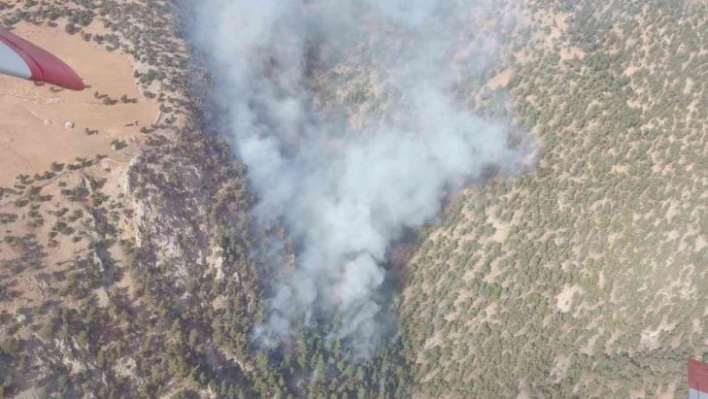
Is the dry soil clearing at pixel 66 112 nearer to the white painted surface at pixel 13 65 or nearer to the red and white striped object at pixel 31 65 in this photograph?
the red and white striped object at pixel 31 65

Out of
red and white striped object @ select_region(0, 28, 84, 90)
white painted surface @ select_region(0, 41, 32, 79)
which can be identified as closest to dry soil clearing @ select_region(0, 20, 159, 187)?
red and white striped object @ select_region(0, 28, 84, 90)

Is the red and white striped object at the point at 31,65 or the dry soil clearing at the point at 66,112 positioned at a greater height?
the red and white striped object at the point at 31,65

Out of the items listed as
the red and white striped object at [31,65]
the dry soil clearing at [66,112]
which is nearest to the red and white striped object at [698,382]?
the red and white striped object at [31,65]

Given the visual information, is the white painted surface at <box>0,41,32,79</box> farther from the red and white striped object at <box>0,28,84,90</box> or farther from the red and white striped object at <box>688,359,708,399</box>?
the red and white striped object at <box>688,359,708,399</box>

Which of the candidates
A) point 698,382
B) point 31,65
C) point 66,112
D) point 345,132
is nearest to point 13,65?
point 31,65

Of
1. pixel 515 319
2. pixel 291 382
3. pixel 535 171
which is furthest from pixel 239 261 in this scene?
pixel 535 171

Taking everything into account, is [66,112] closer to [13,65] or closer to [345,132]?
[13,65]
